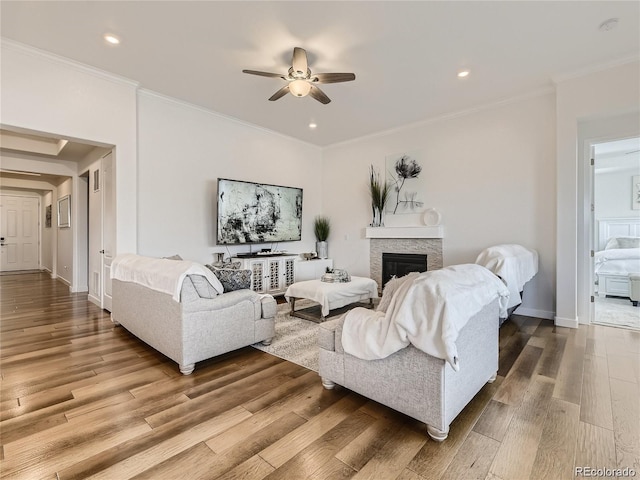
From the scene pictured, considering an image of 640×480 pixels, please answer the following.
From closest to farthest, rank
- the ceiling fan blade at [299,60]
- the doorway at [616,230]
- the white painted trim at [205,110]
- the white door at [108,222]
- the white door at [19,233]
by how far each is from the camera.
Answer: the ceiling fan blade at [299,60] → the white door at [108,222] → the white painted trim at [205,110] → the doorway at [616,230] → the white door at [19,233]

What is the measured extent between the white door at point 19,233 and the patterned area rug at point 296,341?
9.53 meters

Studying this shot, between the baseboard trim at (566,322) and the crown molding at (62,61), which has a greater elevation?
the crown molding at (62,61)

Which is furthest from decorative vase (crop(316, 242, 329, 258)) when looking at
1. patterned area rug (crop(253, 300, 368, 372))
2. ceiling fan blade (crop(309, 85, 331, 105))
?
ceiling fan blade (crop(309, 85, 331, 105))

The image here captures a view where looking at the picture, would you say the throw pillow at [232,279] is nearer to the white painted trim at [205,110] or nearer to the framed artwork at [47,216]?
the white painted trim at [205,110]

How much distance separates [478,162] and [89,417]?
5.30m

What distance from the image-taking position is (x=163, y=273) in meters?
2.63

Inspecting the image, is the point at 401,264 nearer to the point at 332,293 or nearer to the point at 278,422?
the point at 332,293

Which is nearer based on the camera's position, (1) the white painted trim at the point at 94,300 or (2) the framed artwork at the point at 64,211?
(1) the white painted trim at the point at 94,300

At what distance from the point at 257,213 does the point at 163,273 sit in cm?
274

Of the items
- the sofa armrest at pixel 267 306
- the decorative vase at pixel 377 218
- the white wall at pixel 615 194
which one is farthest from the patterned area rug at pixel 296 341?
the white wall at pixel 615 194

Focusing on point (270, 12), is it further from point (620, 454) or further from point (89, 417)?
point (620, 454)

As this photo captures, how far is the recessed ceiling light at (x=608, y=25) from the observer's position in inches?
104

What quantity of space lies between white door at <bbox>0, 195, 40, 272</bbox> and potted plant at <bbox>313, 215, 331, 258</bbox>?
29.5 ft

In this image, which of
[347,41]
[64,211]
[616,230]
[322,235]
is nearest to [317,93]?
[347,41]
